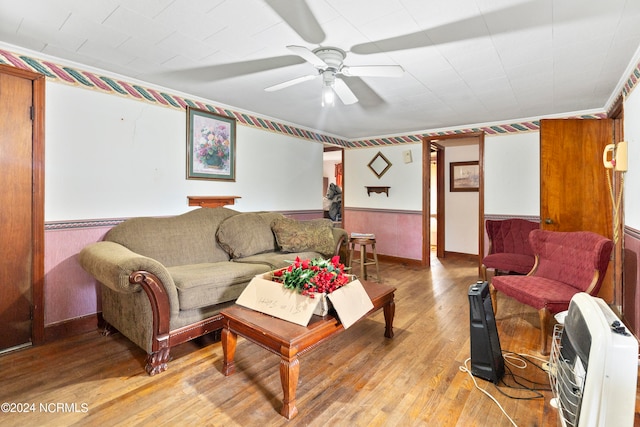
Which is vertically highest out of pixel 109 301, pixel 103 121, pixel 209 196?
pixel 103 121

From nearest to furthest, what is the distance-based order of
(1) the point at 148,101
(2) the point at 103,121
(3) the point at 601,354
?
(3) the point at 601,354 → (2) the point at 103,121 → (1) the point at 148,101

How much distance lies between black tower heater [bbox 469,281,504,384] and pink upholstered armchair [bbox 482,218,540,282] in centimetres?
198

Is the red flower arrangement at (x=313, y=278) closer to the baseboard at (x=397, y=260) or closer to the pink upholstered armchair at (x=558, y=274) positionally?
the pink upholstered armchair at (x=558, y=274)

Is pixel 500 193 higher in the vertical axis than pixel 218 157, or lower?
lower

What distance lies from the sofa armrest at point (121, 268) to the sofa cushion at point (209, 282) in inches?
4.3

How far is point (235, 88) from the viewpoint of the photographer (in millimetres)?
3078

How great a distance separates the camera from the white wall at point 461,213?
5613 millimetres

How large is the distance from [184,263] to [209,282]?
2.25 feet

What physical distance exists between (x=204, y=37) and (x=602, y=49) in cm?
272

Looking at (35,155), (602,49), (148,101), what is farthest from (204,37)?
(602,49)

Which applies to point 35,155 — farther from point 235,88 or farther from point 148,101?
point 235,88

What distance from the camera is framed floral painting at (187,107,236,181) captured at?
336 cm

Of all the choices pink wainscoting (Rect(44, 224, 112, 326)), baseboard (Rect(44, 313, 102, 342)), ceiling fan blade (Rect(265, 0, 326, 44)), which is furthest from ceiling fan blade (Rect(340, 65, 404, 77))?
baseboard (Rect(44, 313, 102, 342))

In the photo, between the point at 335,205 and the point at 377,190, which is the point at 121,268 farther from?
the point at 335,205
